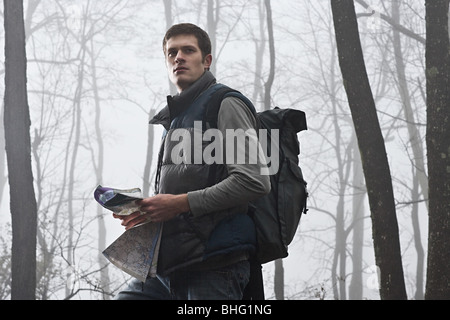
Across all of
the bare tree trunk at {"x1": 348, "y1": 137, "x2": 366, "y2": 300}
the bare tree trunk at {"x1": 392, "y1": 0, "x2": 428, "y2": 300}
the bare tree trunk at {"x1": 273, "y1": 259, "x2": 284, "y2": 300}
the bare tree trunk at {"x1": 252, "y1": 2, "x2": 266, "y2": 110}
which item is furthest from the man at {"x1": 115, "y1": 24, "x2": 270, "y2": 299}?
the bare tree trunk at {"x1": 348, "y1": 137, "x2": 366, "y2": 300}

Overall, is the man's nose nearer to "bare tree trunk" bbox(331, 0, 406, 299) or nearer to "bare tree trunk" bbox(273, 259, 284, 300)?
"bare tree trunk" bbox(331, 0, 406, 299)

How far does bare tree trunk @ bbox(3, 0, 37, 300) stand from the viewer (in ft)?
17.1

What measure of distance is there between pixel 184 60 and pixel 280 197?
77 centimetres

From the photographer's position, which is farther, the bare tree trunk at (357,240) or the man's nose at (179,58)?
the bare tree trunk at (357,240)

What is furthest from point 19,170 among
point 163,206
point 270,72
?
point 270,72

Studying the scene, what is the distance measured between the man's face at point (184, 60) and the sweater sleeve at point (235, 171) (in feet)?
0.99

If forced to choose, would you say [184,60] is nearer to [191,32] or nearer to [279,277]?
[191,32]

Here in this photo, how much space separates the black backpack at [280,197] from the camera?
2098 millimetres

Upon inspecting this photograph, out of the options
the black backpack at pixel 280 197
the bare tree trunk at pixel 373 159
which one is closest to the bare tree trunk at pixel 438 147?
the bare tree trunk at pixel 373 159

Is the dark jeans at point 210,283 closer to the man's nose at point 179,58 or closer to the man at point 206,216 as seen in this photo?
the man at point 206,216

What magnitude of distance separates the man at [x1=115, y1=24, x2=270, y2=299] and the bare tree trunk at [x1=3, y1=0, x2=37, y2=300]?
138 inches

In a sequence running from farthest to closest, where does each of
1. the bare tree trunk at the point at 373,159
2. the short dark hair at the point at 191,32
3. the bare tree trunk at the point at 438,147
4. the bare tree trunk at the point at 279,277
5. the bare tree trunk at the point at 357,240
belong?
the bare tree trunk at the point at 357,240, the bare tree trunk at the point at 279,277, the bare tree trunk at the point at 373,159, the bare tree trunk at the point at 438,147, the short dark hair at the point at 191,32
